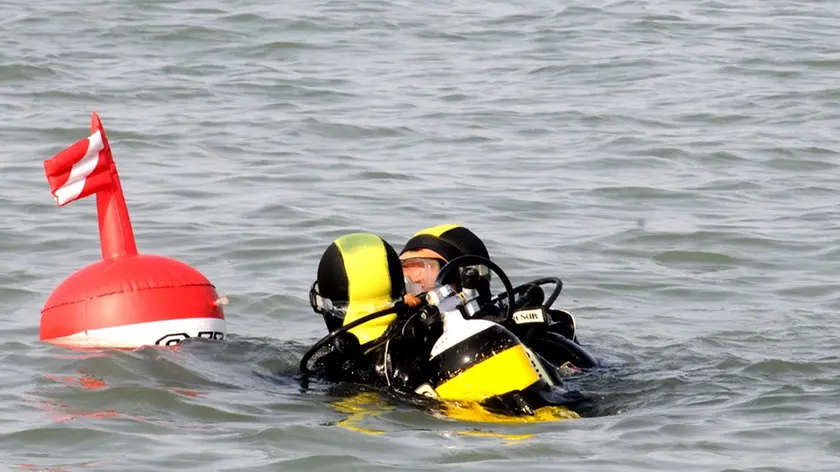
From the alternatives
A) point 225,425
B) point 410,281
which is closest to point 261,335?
point 410,281

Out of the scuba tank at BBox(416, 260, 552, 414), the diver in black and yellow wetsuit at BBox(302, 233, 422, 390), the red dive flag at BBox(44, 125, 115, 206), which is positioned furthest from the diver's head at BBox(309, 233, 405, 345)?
the red dive flag at BBox(44, 125, 115, 206)

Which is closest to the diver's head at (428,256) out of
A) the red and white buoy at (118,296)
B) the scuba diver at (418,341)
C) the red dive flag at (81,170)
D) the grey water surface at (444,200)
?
the scuba diver at (418,341)

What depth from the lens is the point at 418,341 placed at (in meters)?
6.75

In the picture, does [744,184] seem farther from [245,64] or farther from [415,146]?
[245,64]

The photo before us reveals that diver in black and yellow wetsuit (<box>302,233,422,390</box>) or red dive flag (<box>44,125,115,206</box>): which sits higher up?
red dive flag (<box>44,125,115,206</box>)

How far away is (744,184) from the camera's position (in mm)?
12742

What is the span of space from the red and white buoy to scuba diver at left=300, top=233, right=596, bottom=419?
2.31 ft

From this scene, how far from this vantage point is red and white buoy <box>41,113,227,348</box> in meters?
7.30

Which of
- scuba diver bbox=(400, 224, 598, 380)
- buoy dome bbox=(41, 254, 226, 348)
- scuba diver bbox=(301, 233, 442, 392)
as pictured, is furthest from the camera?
scuba diver bbox=(400, 224, 598, 380)

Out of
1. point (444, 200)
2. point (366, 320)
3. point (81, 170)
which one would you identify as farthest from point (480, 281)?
point (444, 200)

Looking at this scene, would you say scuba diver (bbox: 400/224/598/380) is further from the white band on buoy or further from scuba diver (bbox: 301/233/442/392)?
the white band on buoy

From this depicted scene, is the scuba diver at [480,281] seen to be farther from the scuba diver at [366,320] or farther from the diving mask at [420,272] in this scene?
the scuba diver at [366,320]

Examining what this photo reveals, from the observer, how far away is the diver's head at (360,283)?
6.93 meters

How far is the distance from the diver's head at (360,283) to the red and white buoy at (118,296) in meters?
0.78
